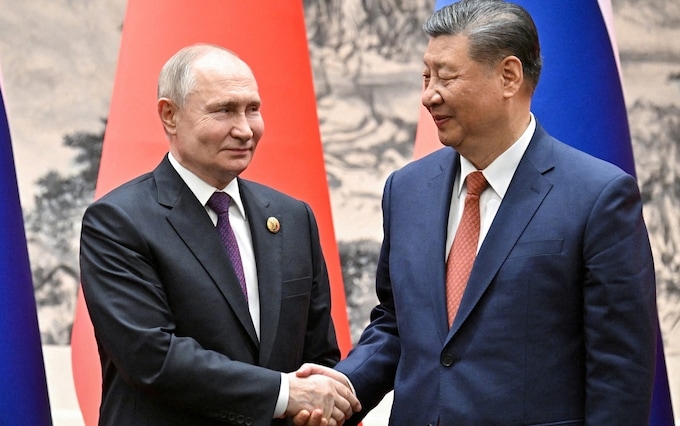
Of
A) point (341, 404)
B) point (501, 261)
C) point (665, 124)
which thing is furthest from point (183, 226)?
point (665, 124)

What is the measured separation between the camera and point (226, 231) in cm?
244

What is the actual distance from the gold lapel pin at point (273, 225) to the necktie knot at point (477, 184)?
0.51 m

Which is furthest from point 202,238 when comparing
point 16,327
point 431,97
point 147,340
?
point 16,327

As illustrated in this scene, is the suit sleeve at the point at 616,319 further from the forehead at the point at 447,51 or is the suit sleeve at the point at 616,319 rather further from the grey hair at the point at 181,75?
the grey hair at the point at 181,75

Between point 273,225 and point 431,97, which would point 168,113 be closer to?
point 273,225

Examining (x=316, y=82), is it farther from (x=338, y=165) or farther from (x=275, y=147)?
(x=275, y=147)

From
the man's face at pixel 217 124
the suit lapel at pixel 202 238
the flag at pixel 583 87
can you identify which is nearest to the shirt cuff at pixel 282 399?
the suit lapel at pixel 202 238

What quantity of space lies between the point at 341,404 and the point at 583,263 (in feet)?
2.29

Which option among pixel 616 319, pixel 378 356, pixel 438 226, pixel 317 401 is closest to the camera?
pixel 616 319

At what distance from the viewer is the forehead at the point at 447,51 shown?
219 centimetres

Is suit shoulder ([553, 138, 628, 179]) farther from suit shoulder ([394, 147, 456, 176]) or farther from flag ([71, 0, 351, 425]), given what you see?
flag ([71, 0, 351, 425])

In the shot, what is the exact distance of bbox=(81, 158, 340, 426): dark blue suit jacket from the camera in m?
2.25

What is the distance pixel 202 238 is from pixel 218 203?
115 mm

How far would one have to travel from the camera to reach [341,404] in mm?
2422
